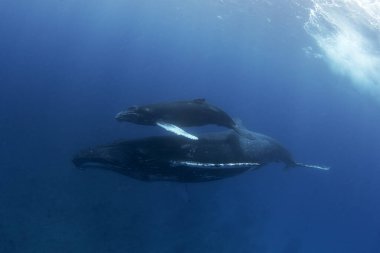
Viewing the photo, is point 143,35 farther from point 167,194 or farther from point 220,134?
point 220,134

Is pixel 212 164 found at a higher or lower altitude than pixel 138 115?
lower

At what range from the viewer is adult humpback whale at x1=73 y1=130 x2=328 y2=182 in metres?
7.17

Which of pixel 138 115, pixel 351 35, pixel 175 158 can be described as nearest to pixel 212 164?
pixel 175 158

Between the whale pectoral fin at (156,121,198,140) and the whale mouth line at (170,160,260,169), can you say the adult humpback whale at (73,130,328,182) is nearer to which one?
the whale mouth line at (170,160,260,169)

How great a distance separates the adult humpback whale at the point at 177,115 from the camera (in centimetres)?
809

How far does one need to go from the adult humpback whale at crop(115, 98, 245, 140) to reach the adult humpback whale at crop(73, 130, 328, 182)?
0.35 m

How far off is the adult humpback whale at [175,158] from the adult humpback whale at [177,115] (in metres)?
0.35

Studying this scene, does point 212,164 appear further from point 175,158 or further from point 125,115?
point 125,115

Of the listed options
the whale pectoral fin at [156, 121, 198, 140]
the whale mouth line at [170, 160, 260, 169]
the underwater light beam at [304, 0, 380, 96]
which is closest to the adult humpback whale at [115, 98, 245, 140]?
the whale pectoral fin at [156, 121, 198, 140]

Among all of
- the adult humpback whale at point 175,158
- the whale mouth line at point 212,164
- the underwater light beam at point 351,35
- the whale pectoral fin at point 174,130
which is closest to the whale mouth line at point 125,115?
the whale pectoral fin at point 174,130

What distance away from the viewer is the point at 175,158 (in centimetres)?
771

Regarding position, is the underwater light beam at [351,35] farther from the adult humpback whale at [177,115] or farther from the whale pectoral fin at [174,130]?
the whale pectoral fin at [174,130]

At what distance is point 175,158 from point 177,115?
123cm

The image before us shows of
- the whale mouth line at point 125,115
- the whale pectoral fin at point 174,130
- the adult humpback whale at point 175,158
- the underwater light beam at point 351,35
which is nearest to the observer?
the adult humpback whale at point 175,158
